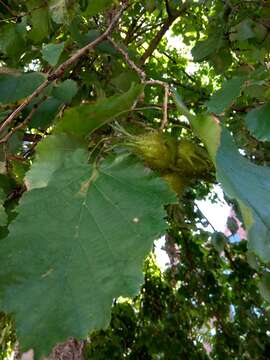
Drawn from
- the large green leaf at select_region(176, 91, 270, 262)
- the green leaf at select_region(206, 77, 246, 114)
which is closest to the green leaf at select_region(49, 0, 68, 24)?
the green leaf at select_region(206, 77, 246, 114)

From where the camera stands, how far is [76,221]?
27.2 inches

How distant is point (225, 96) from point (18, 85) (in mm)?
558

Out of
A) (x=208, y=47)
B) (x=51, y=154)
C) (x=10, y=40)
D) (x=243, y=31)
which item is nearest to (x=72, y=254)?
(x=51, y=154)

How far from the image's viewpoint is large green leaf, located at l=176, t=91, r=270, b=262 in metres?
0.66

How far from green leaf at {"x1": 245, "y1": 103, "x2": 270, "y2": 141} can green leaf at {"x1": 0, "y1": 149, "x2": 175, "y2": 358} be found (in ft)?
1.91

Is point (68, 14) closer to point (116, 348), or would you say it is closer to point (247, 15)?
point (247, 15)

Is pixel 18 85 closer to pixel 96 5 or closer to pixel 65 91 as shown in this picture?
pixel 65 91

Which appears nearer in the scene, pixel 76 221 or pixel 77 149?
pixel 76 221

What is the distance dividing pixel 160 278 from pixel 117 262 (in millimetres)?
3709

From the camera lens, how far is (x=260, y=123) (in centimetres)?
128

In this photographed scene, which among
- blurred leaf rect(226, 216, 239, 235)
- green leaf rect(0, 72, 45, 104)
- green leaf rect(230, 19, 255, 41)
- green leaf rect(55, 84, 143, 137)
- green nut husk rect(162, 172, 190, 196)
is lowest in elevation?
green nut husk rect(162, 172, 190, 196)

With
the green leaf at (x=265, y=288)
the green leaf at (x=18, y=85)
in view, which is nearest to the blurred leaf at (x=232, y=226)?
the green leaf at (x=265, y=288)

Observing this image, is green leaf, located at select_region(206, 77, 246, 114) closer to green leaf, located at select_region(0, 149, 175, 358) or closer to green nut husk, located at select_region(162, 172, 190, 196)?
green nut husk, located at select_region(162, 172, 190, 196)

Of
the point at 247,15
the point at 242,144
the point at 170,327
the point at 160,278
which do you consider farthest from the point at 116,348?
the point at 247,15
